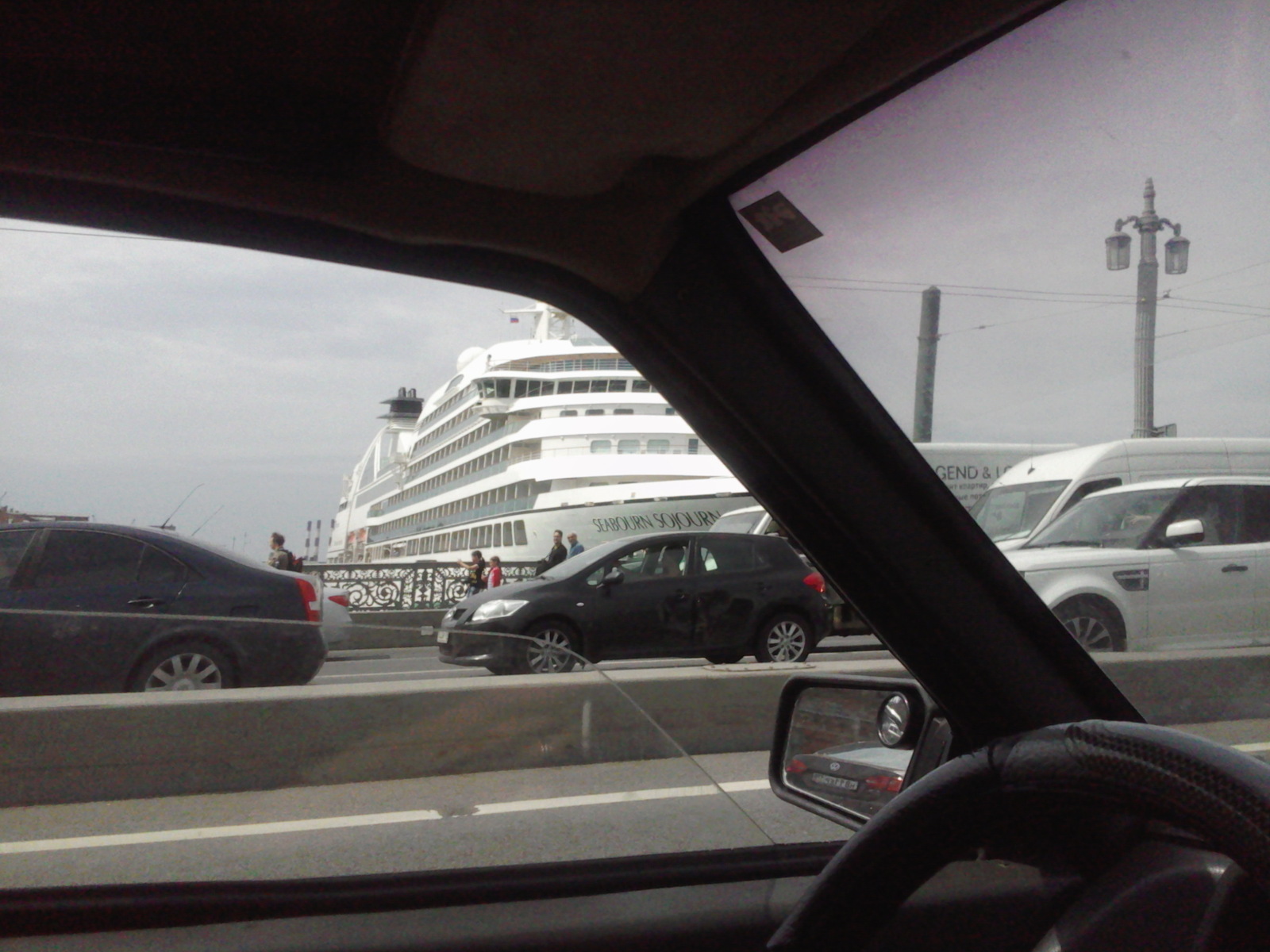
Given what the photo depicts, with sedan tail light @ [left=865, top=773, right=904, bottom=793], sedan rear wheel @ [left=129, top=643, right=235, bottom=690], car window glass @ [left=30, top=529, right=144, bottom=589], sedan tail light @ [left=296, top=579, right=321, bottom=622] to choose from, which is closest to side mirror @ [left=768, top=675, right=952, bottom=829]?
sedan tail light @ [left=865, top=773, right=904, bottom=793]

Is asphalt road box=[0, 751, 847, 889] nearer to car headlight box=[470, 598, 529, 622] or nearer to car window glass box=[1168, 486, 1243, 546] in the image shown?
car window glass box=[1168, 486, 1243, 546]

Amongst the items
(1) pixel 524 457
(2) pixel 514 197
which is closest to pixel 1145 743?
(2) pixel 514 197

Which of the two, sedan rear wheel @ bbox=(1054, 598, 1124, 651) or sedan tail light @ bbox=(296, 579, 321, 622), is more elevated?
sedan rear wheel @ bbox=(1054, 598, 1124, 651)

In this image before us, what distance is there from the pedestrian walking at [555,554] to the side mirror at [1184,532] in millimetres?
3001

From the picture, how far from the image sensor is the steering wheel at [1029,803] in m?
0.91

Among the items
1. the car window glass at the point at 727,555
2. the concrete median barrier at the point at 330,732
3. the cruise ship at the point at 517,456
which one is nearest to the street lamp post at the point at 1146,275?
the concrete median barrier at the point at 330,732

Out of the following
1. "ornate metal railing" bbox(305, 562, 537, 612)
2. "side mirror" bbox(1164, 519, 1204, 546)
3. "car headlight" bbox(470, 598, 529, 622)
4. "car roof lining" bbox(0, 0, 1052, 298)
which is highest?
"car roof lining" bbox(0, 0, 1052, 298)

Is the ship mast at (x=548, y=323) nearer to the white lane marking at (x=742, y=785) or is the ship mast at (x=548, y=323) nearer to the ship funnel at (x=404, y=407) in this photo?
the ship funnel at (x=404, y=407)

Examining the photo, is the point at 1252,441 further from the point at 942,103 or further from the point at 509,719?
the point at 509,719

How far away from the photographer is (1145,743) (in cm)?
100

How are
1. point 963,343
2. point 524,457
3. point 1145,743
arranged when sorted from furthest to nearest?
point 524,457 < point 963,343 < point 1145,743

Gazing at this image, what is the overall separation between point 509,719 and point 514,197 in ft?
3.58

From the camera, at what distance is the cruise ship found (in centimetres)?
221

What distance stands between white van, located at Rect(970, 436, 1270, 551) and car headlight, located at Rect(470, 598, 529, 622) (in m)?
3.51
